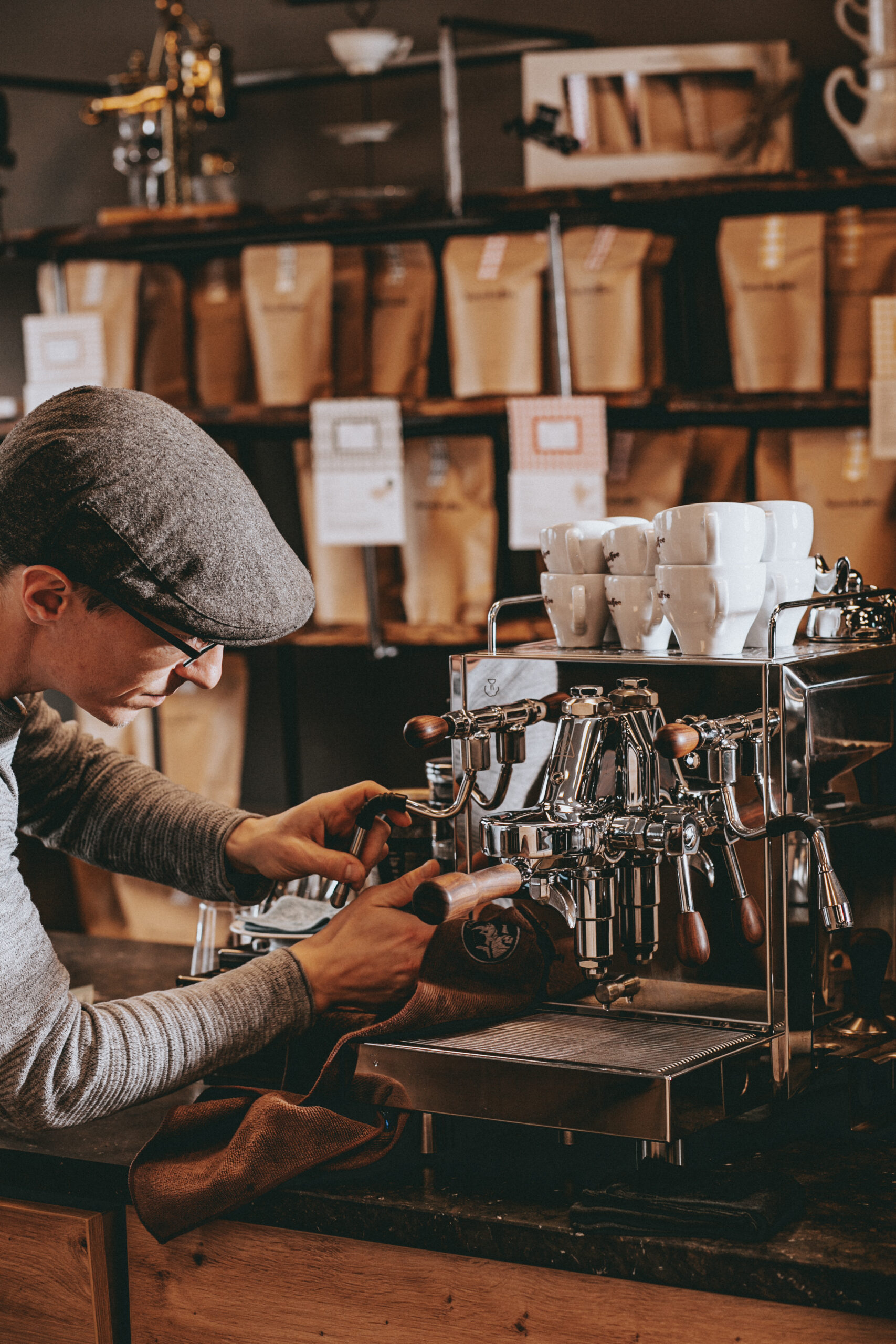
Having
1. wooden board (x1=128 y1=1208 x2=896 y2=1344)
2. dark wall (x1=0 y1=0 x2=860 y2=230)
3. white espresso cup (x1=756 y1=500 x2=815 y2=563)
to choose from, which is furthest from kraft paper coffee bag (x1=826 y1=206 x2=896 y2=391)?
wooden board (x1=128 y1=1208 x2=896 y2=1344)

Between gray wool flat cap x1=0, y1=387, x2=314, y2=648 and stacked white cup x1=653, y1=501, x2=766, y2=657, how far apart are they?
37 cm

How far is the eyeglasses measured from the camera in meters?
1.31

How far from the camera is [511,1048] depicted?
137 cm

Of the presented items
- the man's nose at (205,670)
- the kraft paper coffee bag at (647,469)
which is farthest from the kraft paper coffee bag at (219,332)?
the man's nose at (205,670)

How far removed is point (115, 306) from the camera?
12.1 ft

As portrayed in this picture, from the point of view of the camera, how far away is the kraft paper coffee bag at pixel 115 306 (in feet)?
12.1

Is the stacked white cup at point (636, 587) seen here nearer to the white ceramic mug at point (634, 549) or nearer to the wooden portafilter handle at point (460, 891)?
the white ceramic mug at point (634, 549)

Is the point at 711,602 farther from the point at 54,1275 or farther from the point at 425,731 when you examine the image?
the point at 54,1275

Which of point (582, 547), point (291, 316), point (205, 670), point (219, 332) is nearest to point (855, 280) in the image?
point (291, 316)

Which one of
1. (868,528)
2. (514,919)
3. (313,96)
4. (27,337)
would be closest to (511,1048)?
(514,919)

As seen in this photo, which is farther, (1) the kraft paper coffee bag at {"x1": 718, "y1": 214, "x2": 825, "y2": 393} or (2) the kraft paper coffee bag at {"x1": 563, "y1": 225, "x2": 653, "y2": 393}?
(2) the kraft paper coffee bag at {"x1": 563, "y1": 225, "x2": 653, "y2": 393}

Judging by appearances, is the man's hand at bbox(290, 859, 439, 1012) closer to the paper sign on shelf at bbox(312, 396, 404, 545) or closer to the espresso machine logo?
the espresso machine logo

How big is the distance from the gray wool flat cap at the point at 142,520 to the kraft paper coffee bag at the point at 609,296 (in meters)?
2.17

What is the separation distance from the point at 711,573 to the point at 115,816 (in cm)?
77
